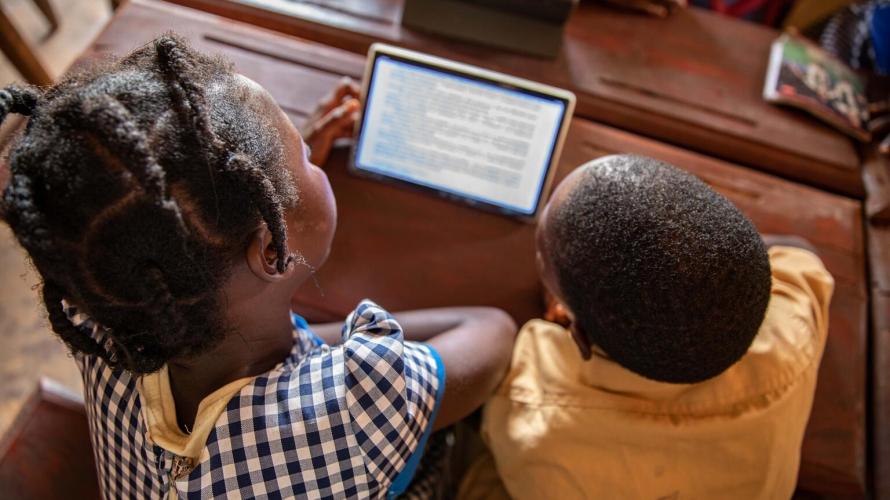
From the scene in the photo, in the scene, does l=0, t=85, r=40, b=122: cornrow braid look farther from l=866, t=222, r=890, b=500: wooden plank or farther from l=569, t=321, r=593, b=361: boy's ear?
l=866, t=222, r=890, b=500: wooden plank

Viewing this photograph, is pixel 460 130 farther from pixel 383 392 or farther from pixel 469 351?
pixel 383 392

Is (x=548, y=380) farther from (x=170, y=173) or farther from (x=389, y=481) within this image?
(x=170, y=173)

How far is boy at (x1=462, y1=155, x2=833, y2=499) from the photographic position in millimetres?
644

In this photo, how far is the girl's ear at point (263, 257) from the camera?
0.54 m

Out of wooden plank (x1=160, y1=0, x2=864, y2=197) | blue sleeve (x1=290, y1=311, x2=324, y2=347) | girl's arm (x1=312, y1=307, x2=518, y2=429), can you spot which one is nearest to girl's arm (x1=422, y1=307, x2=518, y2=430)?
girl's arm (x1=312, y1=307, x2=518, y2=429)

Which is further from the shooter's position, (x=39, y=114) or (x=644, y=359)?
(x=644, y=359)

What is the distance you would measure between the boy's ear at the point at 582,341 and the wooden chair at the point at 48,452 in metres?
0.64

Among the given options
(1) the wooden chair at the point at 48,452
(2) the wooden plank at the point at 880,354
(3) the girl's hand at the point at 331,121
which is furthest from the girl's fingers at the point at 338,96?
(2) the wooden plank at the point at 880,354

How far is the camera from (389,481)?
2.12 ft

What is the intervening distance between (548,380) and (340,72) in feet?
2.13

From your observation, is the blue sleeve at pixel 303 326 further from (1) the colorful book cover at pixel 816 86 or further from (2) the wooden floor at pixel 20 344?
(1) the colorful book cover at pixel 816 86

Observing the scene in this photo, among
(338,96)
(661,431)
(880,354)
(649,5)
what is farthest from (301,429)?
(649,5)

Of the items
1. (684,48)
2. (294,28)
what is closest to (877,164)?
(684,48)

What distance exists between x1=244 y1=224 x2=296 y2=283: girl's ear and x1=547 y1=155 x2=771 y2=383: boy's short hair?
33cm
